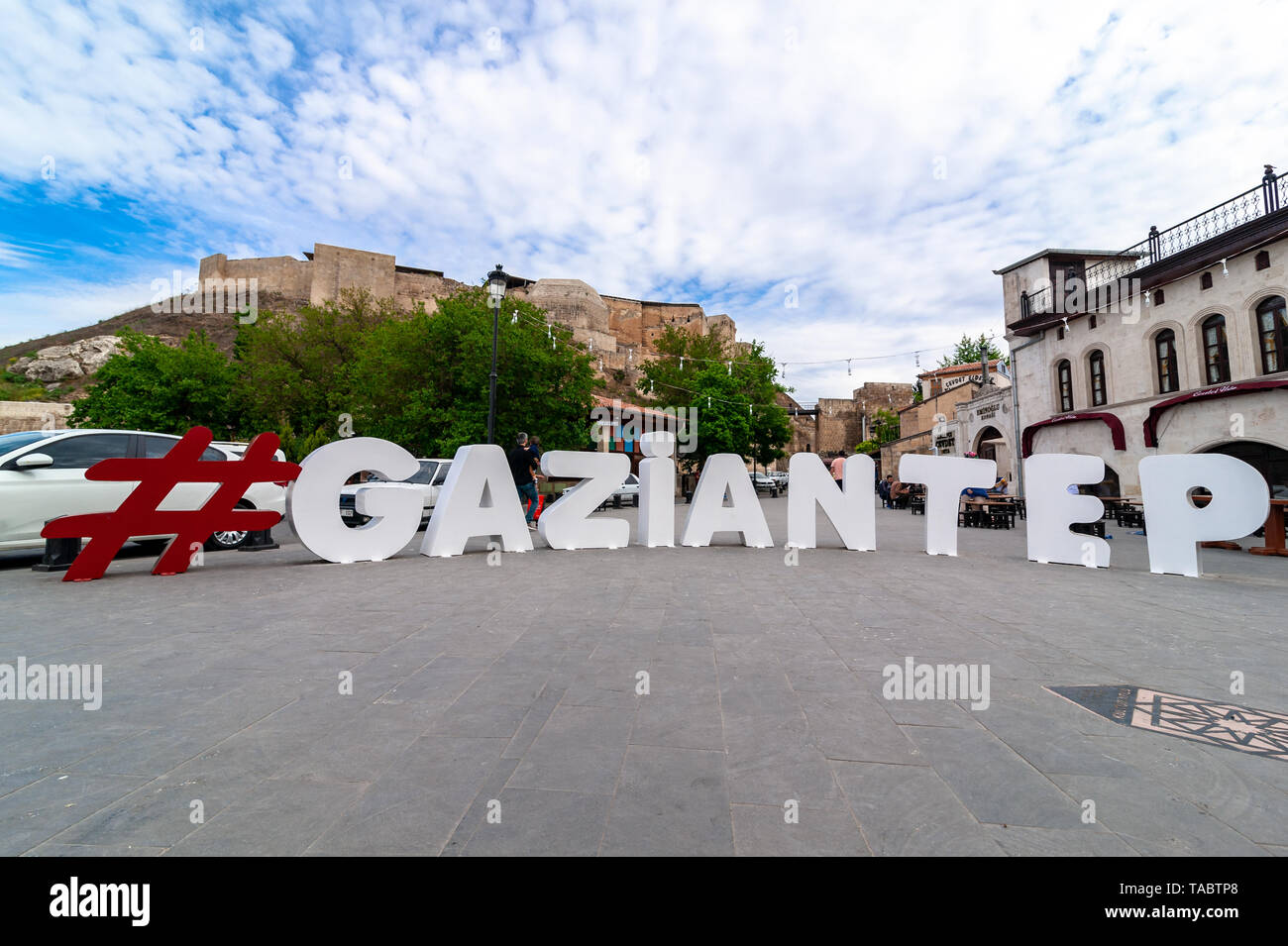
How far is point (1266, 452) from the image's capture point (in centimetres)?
1461

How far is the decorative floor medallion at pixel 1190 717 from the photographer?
9.12ft

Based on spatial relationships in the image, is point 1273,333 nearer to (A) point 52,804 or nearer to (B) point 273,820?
(B) point 273,820

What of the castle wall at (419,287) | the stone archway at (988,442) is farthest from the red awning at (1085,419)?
the castle wall at (419,287)

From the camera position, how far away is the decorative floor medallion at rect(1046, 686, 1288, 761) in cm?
278

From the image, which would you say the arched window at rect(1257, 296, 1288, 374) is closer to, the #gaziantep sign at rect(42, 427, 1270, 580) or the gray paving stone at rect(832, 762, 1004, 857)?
the #gaziantep sign at rect(42, 427, 1270, 580)

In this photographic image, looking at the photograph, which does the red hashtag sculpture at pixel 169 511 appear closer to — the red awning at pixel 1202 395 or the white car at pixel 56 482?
the white car at pixel 56 482

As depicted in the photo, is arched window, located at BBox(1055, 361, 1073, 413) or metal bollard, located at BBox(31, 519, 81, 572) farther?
arched window, located at BBox(1055, 361, 1073, 413)

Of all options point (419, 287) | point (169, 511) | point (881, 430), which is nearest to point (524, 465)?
point (169, 511)

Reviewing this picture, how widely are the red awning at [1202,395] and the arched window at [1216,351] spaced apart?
420 mm

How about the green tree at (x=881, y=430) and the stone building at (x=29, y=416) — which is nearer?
the stone building at (x=29, y=416)

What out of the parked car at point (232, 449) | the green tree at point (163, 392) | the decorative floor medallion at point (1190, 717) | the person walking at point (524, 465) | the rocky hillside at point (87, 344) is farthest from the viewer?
the rocky hillside at point (87, 344)

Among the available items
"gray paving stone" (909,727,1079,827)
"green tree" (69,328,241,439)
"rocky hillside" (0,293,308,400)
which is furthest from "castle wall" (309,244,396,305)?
"gray paving stone" (909,727,1079,827)

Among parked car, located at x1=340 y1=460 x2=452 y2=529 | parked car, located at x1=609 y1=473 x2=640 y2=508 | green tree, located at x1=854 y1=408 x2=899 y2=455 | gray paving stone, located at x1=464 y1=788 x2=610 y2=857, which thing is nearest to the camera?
gray paving stone, located at x1=464 y1=788 x2=610 y2=857

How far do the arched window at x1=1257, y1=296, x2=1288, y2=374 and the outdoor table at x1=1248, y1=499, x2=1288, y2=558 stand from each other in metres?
6.26
